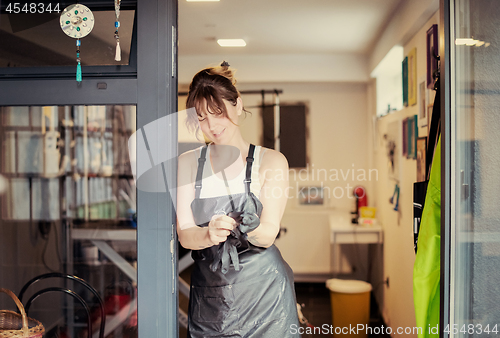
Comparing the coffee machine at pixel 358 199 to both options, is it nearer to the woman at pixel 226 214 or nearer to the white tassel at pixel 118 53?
the woman at pixel 226 214

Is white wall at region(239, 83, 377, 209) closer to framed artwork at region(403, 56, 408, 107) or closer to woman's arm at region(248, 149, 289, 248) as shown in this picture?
woman's arm at region(248, 149, 289, 248)

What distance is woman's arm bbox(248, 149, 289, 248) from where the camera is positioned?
1.36 meters

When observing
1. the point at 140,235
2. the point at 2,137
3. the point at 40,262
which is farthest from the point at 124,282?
the point at 140,235

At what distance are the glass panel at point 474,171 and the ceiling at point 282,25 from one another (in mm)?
607

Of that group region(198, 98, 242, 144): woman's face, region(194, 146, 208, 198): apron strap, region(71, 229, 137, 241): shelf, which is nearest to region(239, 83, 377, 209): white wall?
region(198, 98, 242, 144): woman's face

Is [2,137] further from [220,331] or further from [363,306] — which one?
[363,306]

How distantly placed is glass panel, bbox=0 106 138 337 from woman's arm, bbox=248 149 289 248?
0.47m

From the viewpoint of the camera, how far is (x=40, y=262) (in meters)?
2.22

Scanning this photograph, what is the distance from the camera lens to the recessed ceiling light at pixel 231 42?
158 centimetres

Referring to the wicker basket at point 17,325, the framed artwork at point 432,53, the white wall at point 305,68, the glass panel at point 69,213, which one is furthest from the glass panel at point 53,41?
the framed artwork at point 432,53

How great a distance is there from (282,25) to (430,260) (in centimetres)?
113

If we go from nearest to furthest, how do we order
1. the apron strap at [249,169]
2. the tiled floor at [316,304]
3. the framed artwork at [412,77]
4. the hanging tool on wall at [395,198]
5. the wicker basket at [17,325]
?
the wicker basket at [17,325]
the apron strap at [249,169]
the tiled floor at [316,304]
the framed artwork at [412,77]
the hanging tool on wall at [395,198]

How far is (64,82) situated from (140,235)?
52 centimetres

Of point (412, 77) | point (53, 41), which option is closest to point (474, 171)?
point (412, 77)
